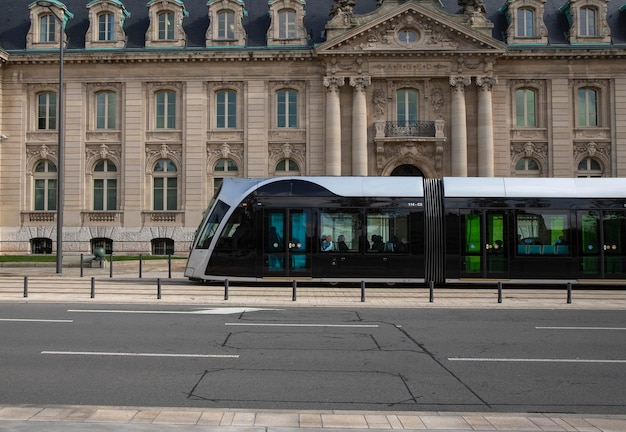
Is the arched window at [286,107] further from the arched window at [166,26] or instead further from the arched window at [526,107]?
the arched window at [526,107]

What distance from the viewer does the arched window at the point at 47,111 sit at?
1523 inches

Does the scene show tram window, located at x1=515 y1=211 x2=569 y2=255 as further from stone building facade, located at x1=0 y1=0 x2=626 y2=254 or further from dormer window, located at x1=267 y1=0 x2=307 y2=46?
dormer window, located at x1=267 y1=0 x2=307 y2=46

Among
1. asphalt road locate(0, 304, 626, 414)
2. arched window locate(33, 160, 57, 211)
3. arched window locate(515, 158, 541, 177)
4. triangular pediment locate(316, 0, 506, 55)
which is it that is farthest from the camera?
arched window locate(33, 160, 57, 211)

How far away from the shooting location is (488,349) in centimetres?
1038

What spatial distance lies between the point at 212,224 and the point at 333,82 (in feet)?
62.5

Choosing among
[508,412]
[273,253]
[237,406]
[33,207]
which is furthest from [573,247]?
[33,207]

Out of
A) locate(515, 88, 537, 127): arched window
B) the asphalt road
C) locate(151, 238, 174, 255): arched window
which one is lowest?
the asphalt road

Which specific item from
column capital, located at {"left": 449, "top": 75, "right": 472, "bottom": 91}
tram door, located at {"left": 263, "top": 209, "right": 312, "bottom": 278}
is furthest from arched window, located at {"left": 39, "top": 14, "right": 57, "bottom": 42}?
tram door, located at {"left": 263, "top": 209, "right": 312, "bottom": 278}

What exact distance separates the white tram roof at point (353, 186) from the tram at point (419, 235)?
5 cm

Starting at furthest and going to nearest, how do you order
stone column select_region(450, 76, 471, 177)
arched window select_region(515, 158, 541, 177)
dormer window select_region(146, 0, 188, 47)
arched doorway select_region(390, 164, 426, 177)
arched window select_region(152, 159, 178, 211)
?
arched window select_region(152, 159, 178, 211) < dormer window select_region(146, 0, 188, 47) < arched window select_region(515, 158, 541, 177) < arched doorway select_region(390, 164, 426, 177) < stone column select_region(450, 76, 471, 177)

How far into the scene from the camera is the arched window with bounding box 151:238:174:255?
37781 mm

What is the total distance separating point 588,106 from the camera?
125 ft

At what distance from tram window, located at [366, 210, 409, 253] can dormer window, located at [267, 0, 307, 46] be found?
790 inches

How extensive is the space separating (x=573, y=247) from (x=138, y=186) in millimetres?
25592
